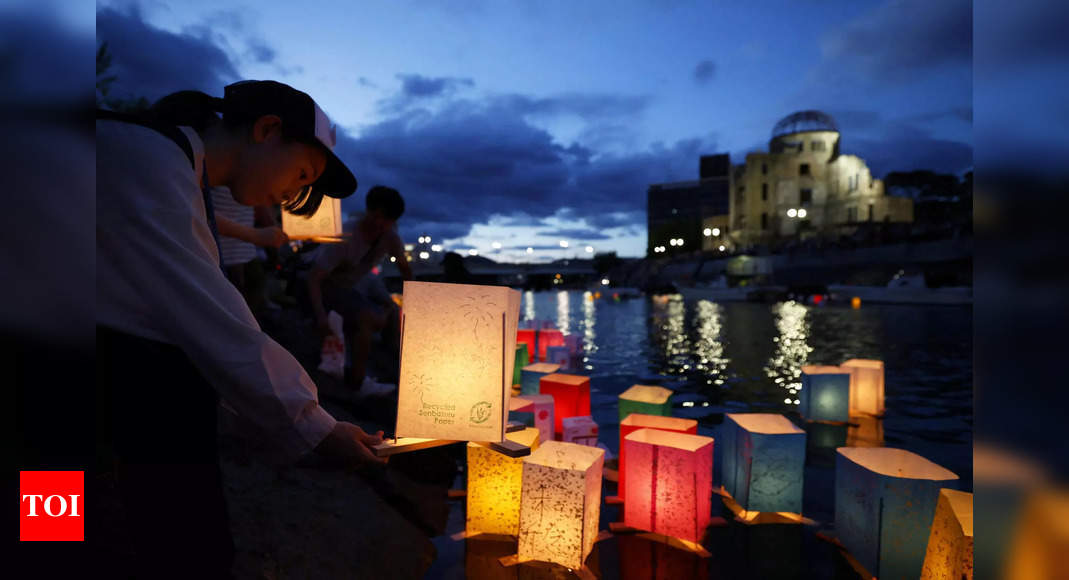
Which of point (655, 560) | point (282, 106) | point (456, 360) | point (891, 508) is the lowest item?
point (655, 560)

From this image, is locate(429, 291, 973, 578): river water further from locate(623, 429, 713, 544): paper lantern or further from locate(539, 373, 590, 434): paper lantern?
locate(539, 373, 590, 434): paper lantern

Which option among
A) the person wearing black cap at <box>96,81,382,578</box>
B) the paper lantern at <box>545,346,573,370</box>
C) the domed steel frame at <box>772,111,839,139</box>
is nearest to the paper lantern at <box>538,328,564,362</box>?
the paper lantern at <box>545,346,573,370</box>

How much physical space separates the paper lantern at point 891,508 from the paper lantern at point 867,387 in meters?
2.83

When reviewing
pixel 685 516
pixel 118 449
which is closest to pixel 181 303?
pixel 118 449

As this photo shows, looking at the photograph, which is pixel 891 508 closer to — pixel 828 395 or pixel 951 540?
pixel 951 540

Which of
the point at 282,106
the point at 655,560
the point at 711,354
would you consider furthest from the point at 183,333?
the point at 711,354

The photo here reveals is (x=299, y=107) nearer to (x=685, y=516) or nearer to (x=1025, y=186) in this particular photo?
(x=1025, y=186)

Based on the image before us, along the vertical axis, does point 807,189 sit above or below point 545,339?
above

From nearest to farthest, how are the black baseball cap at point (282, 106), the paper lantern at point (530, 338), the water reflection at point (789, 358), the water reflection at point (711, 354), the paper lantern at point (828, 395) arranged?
the black baseball cap at point (282, 106) → the paper lantern at point (828, 395) → the water reflection at point (789, 358) → the water reflection at point (711, 354) → the paper lantern at point (530, 338)

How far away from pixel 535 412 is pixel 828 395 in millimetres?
3051

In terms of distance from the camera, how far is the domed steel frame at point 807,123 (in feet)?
166

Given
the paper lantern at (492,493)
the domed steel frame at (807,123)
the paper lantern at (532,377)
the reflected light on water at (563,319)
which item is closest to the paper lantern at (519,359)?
the paper lantern at (532,377)

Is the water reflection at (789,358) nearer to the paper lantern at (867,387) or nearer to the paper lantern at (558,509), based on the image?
the paper lantern at (867,387)

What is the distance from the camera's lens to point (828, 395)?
15.5 feet
